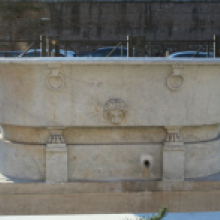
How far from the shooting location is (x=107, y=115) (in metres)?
9.23

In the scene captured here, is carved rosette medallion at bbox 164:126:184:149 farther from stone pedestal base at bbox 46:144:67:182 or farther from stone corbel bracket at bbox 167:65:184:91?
stone pedestal base at bbox 46:144:67:182

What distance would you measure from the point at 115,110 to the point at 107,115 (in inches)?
8.9

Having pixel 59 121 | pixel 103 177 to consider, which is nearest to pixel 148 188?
pixel 103 177

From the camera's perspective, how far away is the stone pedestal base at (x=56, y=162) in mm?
9258

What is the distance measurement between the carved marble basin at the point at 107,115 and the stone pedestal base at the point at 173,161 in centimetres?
2

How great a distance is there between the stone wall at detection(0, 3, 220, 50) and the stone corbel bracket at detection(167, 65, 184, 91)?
20.7 m

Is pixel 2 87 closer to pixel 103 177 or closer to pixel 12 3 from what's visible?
pixel 103 177

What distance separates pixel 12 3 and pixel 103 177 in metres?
23.6

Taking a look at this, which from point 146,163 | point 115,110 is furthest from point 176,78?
point 146,163

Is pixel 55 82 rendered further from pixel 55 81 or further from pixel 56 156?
pixel 56 156

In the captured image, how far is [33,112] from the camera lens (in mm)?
9328

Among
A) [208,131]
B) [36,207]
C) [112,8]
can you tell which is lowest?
[36,207]

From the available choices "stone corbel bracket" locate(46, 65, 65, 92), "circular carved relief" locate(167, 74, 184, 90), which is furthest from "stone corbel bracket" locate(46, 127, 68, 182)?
"circular carved relief" locate(167, 74, 184, 90)

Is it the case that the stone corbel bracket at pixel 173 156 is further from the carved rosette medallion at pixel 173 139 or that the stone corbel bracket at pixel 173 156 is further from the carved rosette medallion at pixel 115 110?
the carved rosette medallion at pixel 115 110
